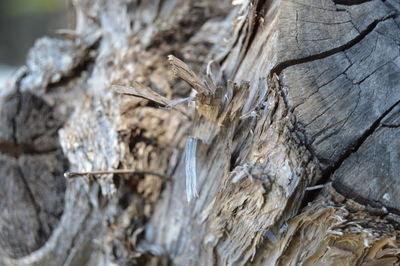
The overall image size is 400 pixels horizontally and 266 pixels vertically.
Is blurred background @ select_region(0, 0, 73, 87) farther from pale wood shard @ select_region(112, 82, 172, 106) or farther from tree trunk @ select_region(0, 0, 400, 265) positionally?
pale wood shard @ select_region(112, 82, 172, 106)

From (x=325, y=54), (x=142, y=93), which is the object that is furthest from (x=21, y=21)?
(x=325, y=54)

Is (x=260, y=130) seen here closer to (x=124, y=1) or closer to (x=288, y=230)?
(x=288, y=230)

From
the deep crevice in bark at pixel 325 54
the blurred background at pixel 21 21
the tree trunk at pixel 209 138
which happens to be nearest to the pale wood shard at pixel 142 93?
the tree trunk at pixel 209 138

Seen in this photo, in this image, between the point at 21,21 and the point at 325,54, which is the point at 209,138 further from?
the point at 21,21

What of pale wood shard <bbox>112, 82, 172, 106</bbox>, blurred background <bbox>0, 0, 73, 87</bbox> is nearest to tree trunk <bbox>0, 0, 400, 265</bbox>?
pale wood shard <bbox>112, 82, 172, 106</bbox>

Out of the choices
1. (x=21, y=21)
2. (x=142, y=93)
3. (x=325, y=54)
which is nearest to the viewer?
(x=325, y=54)

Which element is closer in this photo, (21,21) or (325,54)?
(325,54)

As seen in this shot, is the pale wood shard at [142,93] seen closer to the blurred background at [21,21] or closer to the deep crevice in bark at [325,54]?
the deep crevice in bark at [325,54]
